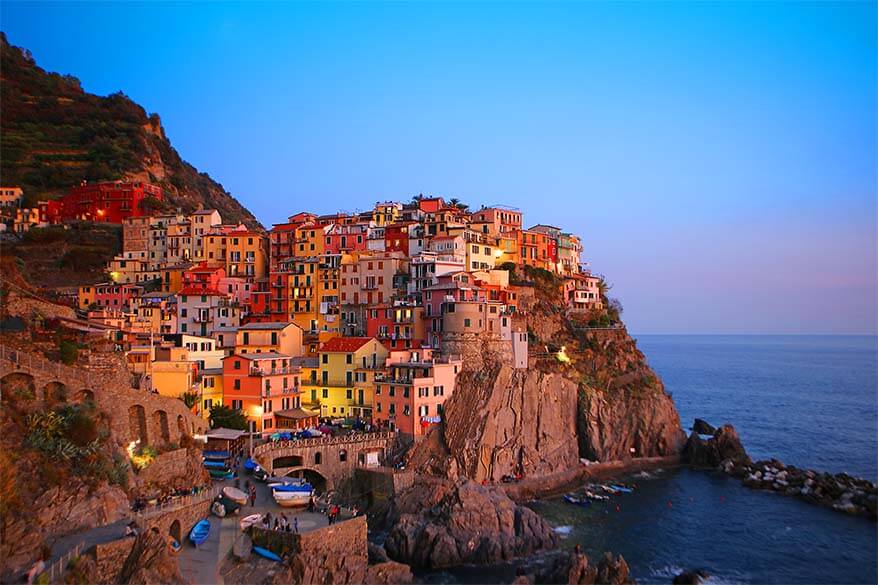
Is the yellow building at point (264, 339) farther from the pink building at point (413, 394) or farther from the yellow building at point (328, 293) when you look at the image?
the pink building at point (413, 394)

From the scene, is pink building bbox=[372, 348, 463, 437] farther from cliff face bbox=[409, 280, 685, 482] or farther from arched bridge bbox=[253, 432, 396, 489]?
arched bridge bbox=[253, 432, 396, 489]

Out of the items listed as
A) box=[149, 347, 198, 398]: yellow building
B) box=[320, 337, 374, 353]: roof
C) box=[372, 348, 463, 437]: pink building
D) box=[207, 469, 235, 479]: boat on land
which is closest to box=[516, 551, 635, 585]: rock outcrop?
box=[207, 469, 235, 479]: boat on land

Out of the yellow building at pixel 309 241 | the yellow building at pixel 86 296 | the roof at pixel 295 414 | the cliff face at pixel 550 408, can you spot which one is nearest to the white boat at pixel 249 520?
the roof at pixel 295 414

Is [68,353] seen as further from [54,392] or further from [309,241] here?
[309,241]

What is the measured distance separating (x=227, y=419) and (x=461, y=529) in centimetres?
1796

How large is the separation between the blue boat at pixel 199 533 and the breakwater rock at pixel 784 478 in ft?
140

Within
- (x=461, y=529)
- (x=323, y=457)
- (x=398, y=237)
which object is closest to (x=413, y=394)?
(x=323, y=457)

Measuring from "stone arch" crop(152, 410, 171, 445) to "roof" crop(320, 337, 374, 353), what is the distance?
2060cm

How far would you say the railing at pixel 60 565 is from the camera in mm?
21614

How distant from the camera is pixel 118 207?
85.9m

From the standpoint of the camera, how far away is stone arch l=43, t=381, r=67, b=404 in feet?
98.9

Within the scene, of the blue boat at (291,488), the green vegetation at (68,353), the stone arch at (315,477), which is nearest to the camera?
the green vegetation at (68,353)

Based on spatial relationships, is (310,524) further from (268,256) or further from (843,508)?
(268,256)

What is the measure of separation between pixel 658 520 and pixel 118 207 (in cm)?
7157
